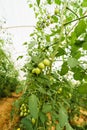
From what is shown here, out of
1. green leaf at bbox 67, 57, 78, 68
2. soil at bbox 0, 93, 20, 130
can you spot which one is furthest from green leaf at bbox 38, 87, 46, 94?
soil at bbox 0, 93, 20, 130

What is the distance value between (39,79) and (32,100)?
8 centimetres

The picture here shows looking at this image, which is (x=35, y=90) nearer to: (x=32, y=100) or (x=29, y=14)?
(x=32, y=100)

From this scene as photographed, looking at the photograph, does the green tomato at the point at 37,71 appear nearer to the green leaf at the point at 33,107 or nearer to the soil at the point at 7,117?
the green leaf at the point at 33,107

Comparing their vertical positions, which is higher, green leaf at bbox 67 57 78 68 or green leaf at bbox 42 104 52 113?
green leaf at bbox 67 57 78 68

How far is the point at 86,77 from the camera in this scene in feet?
3.05

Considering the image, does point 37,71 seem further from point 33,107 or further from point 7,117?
point 7,117

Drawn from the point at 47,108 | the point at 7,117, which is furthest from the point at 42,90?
the point at 7,117

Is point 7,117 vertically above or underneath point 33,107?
above

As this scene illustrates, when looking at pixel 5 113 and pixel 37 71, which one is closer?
pixel 37 71

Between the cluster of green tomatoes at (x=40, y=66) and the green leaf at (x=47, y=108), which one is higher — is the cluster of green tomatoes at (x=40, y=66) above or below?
above

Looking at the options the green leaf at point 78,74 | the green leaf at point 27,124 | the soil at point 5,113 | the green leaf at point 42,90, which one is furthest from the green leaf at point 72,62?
the soil at point 5,113

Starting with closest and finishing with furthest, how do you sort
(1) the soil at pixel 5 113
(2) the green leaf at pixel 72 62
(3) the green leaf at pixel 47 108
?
(2) the green leaf at pixel 72 62, (3) the green leaf at pixel 47 108, (1) the soil at pixel 5 113

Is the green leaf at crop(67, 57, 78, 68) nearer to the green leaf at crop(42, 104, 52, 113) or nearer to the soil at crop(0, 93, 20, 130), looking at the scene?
the green leaf at crop(42, 104, 52, 113)

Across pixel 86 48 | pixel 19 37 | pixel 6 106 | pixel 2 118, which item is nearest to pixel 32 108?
pixel 86 48
